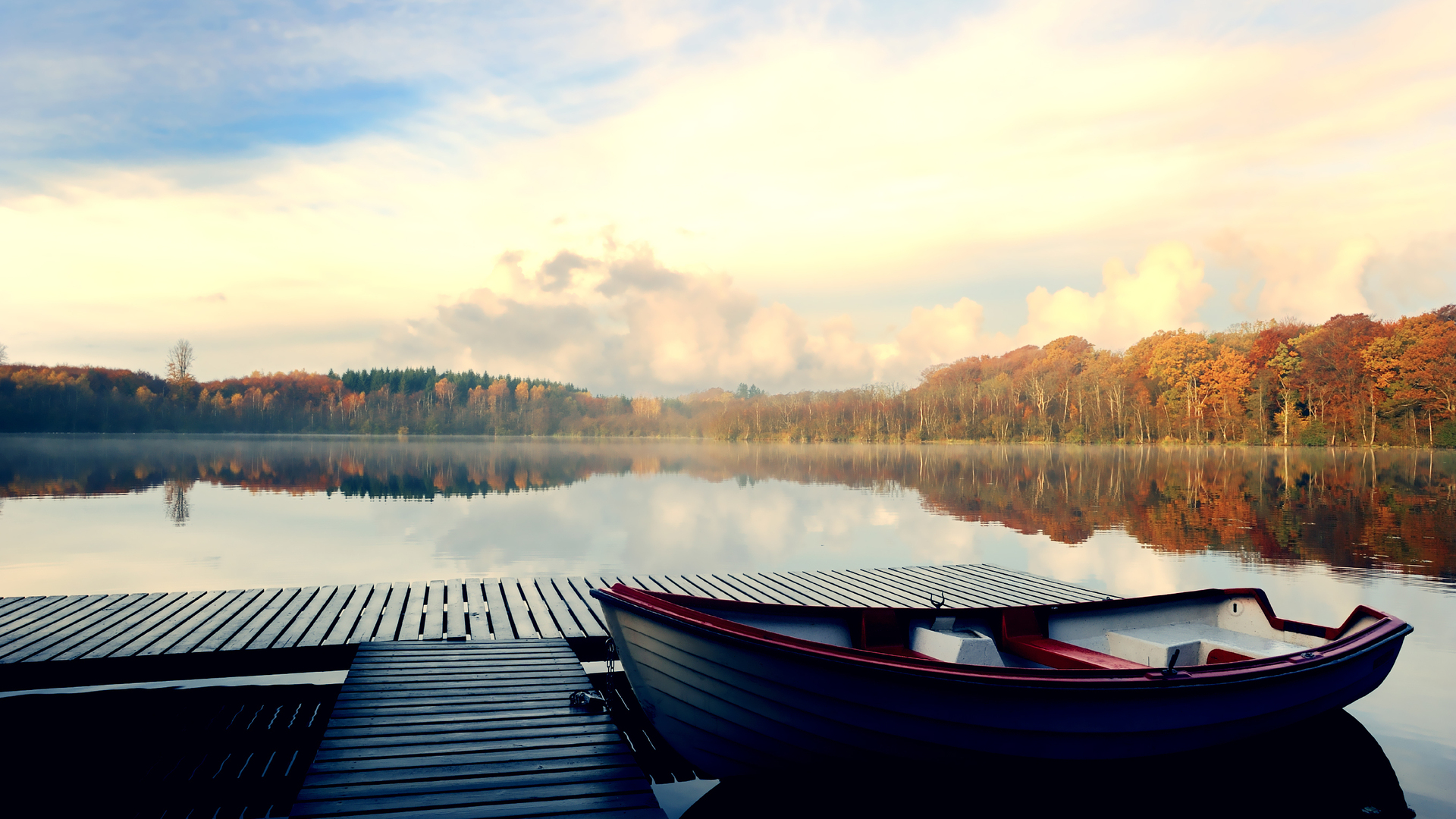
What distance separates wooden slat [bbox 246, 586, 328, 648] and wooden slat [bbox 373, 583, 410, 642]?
2.54 ft

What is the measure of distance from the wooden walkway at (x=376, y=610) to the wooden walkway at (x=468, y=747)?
102cm

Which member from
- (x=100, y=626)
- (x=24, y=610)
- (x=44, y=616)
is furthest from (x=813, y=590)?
(x=24, y=610)

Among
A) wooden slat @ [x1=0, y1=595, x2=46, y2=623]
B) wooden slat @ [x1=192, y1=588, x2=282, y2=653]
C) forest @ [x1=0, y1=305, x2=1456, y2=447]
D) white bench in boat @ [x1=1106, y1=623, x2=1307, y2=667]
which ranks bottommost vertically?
wooden slat @ [x1=0, y1=595, x2=46, y2=623]

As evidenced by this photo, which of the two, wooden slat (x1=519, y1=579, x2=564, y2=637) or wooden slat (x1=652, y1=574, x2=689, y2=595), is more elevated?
wooden slat (x1=519, y1=579, x2=564, y2=637)

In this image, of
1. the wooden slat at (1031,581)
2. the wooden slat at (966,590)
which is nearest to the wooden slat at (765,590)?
the wooden slat at (966,590)

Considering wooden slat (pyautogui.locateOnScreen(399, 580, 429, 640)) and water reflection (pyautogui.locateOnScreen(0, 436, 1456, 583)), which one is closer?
wooden slat (pyautogui.locateOnScreen(399, 580, 429, 640))

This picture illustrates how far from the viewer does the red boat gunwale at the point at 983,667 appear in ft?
15.4

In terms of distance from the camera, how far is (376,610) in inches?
316

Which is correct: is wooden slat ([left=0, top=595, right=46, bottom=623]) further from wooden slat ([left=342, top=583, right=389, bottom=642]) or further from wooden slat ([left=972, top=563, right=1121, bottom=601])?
wooden slat ([left=972, top=563, right=1121, bottom=601])

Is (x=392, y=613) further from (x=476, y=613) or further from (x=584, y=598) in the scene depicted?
(x=584, y=598)

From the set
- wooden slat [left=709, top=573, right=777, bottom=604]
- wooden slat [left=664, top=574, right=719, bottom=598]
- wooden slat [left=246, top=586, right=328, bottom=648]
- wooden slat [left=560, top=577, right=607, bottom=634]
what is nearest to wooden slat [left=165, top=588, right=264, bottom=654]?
wooden slat [left=246, top=586, right=328, bottom=648]

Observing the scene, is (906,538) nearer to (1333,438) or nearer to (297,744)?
(297,744)

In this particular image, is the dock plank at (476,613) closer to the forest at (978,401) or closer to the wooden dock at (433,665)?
the wooden dock at (433,665)

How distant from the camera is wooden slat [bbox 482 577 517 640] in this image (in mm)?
7375
